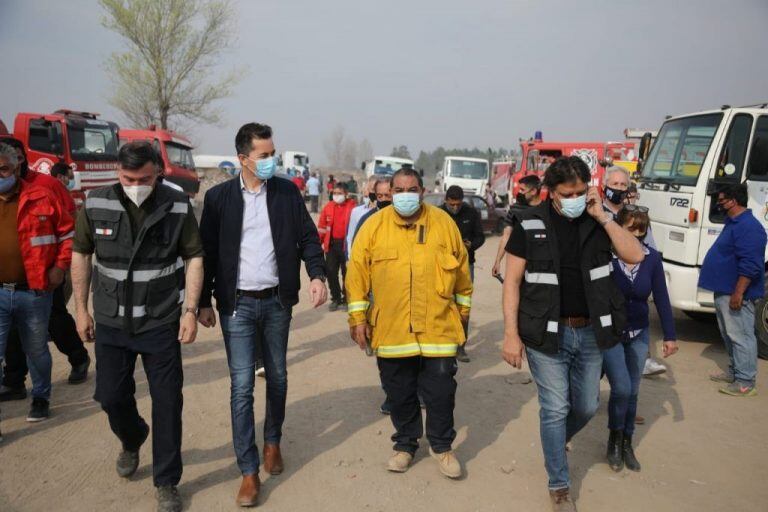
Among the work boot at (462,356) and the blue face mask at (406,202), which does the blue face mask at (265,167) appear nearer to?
the blue face mask at (406,202)

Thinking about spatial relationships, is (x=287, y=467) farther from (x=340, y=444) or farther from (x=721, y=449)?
(x=721, y=449)

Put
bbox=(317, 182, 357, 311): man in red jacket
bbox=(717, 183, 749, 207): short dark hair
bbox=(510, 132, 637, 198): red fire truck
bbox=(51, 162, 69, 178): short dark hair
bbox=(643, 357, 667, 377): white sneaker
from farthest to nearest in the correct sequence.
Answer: bbox=(510, 132, 637, 198): red fire truck < bbox=(51, 162, 69, 178): short dark hair < bbox=(317, 182, 357, 311): man in red jacket < bbox=(643, 357, 667, 377): white sneaker < bbox=(717, 183, 749, 207): short dark hair

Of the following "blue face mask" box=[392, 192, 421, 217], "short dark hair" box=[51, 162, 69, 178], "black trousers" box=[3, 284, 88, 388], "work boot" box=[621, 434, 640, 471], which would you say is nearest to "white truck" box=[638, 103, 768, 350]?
"work boot" box=[621, 434, 640, 471]

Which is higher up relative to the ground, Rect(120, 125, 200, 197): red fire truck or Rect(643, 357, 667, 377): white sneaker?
Rect(120, 125, 200, 197): red fire truck

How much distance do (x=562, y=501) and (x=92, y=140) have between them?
55.5ft

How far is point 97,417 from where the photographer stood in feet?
15.8

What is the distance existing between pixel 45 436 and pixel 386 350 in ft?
9.17

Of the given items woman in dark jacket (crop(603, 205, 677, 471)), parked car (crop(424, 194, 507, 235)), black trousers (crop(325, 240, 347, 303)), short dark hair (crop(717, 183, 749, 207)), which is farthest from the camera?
parked car (crop(424, 194, 507, 235))

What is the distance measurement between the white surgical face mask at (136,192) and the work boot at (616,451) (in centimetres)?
354

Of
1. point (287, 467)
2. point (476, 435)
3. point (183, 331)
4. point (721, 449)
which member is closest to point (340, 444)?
point (287, 467)

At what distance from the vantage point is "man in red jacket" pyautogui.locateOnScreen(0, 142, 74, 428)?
4.32m

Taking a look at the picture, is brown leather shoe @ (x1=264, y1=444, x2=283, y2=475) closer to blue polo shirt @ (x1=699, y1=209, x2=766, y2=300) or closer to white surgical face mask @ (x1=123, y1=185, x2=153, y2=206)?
white surgical face mask @ (x1=123, y1=185, x2=153, y2=206)

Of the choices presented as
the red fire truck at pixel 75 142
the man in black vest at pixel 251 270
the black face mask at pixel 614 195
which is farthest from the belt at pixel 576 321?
the red fire truck at pixel 75 142

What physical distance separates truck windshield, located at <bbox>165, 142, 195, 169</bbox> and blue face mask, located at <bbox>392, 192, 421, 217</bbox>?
19.4 metres
